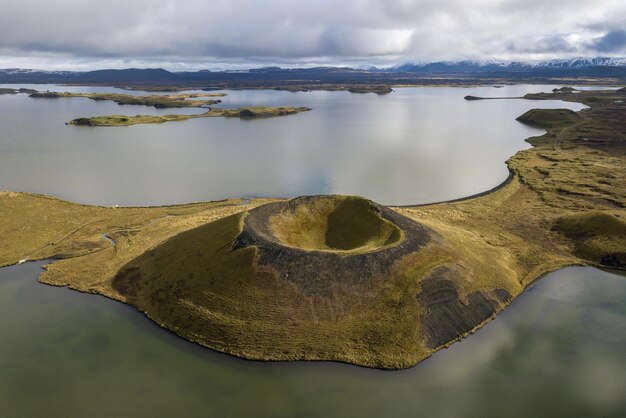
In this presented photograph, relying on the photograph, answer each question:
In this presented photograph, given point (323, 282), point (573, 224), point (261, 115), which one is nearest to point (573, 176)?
point (573, 224)

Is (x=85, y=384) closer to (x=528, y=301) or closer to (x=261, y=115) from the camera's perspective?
(x=528, y=301)

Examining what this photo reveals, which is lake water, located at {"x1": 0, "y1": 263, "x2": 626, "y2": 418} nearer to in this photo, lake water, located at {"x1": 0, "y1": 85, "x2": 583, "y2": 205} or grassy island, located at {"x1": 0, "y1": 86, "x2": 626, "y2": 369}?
grassy island, located at {"x1": 0, "y1": 86, "x2": 626, "y2": 369}

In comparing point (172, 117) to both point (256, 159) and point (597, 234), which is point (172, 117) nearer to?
point (256, 159)

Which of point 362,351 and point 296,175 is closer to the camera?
point 362,351

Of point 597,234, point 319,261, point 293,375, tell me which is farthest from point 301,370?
point 597,234

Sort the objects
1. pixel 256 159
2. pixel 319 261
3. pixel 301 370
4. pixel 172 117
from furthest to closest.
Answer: pixel 172 117, pixel 256 159, pixel 319 261, pixel 301 370

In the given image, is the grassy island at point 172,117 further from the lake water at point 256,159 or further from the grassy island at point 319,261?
the grassy island at point 319,261

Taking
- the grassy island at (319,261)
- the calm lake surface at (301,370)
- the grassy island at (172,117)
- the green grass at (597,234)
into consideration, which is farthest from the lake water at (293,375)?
the grassy island at (172,117)

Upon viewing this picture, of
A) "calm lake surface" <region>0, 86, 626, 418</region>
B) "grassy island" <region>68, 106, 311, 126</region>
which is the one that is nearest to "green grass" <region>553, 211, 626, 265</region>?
"calm lake surface" <region>0, 86, 626, 418</region>
